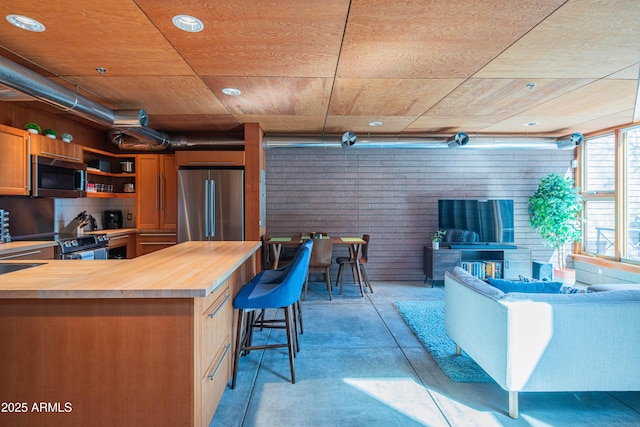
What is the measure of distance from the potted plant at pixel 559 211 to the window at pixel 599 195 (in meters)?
0.31

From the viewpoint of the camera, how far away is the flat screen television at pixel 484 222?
5328 mm

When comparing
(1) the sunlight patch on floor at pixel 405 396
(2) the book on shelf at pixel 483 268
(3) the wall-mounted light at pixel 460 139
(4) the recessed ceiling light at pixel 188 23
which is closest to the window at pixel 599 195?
(2) the book on shelf at pixel 483 268

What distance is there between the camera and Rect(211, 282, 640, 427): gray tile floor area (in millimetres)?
1980

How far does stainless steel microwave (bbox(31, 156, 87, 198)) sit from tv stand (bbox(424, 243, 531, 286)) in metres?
5.06

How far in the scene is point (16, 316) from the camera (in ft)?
4.93

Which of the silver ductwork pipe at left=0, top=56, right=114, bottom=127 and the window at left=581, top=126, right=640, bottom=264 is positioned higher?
the silver ductwork pipe at left=0, top=56, right=114, bottom=127

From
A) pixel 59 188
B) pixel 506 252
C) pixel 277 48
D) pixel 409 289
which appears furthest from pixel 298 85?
pixel 506 252

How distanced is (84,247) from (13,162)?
1.17m

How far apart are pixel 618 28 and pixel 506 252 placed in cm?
389

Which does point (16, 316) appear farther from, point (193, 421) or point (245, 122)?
point (245, 122)

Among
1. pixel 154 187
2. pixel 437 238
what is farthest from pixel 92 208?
pixel 437 238

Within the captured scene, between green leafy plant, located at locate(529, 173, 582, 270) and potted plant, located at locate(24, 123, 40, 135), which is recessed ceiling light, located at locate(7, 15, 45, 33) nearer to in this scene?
potted plant, located at locate(24, 123, 40, 135)

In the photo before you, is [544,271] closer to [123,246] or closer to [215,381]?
[215,381]

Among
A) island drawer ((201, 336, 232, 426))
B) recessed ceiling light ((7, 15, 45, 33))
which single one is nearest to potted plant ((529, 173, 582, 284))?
island drawer ((201, 336, 232, 426))
